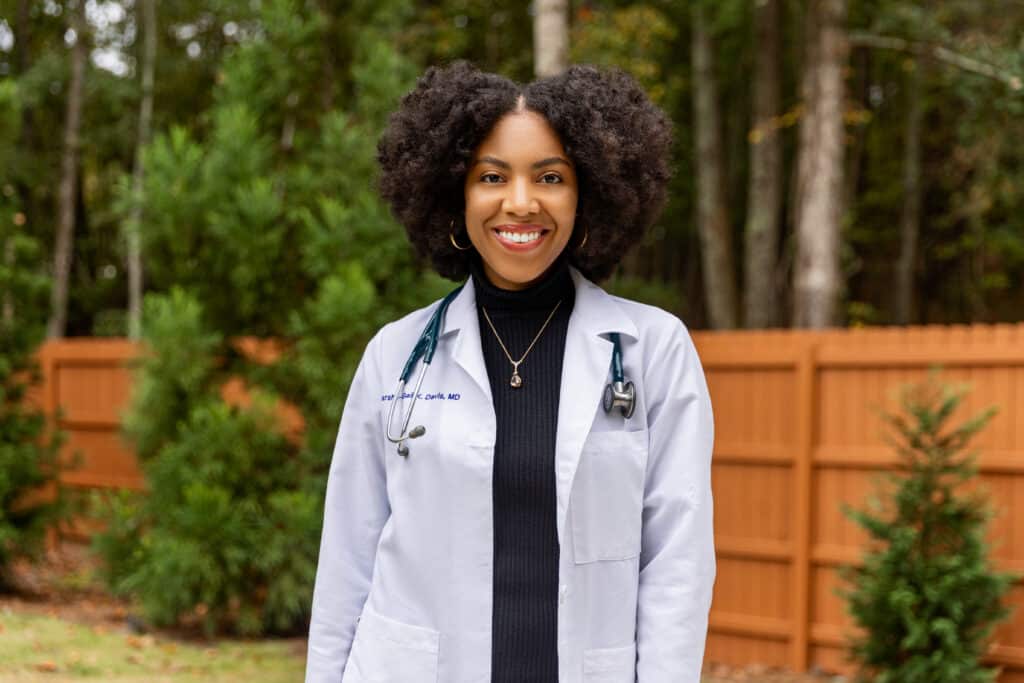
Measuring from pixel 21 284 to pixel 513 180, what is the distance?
22.1 feet

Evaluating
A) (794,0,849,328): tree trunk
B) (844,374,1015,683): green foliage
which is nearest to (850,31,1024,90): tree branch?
(794,0,849,328): tree trunk

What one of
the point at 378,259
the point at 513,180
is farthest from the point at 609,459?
the point at 378,259

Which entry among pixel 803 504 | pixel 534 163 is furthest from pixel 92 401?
pixel 534 163

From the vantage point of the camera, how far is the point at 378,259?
267 inches

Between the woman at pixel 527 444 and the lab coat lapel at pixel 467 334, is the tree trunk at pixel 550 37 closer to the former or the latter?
the woman at pixel 527 444

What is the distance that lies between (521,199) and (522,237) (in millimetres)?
79

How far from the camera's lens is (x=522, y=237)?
94.7 inches

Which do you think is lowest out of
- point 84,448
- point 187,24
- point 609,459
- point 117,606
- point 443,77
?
point 117,606

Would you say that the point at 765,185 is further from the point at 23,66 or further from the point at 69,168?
the point at 23,66

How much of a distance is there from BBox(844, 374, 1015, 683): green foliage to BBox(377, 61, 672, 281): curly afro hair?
4092mm

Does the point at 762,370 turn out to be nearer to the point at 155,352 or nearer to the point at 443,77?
the point at 155,352

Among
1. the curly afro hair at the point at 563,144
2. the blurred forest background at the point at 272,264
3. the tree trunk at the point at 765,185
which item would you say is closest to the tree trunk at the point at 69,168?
the blurred forest background at the point at 272,264

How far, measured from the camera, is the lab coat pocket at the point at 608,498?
221 centimetres

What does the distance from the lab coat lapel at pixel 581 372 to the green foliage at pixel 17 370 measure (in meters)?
6.73
